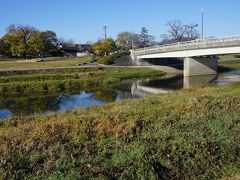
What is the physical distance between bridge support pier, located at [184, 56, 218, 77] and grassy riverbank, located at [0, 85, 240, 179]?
39521 millimetres

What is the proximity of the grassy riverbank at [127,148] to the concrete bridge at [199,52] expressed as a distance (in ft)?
96.4

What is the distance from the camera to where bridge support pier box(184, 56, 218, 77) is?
5387 cm

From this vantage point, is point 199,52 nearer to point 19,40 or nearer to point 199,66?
point 199,66

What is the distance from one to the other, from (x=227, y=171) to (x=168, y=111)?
603 cm

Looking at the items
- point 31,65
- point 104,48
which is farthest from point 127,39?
point 31,65

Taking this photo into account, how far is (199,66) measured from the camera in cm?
5519

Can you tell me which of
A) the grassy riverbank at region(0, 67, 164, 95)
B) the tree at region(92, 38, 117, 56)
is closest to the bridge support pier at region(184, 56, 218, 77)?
the grassy riverbank at region(0, 67, 164, 95)

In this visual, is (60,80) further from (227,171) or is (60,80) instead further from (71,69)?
(227,171)

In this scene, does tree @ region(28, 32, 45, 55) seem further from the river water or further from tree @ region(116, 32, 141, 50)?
tree @ region(116, 32, 141, 50)

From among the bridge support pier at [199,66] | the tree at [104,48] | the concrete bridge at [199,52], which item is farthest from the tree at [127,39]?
the bridge support pier at [199,66]

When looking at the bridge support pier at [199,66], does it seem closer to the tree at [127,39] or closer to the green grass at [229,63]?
the green grass at [229,63]

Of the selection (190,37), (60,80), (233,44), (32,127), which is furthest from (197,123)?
(190,37)

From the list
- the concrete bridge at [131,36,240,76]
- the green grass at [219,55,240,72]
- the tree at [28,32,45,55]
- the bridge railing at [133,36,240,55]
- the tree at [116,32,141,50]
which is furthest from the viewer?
the tree at [116,32,141,50]

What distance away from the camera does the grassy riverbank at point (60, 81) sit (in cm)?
4106
